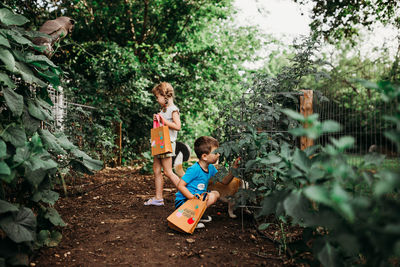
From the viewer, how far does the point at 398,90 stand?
1.08m

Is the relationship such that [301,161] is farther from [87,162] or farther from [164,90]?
[164,90]

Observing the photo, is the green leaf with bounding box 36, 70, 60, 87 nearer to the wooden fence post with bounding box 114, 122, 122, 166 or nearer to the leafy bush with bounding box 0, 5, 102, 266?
the leafy bush with bounding box 0, 5, 102, 266

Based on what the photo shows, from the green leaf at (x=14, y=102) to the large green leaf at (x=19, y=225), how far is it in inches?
24.7

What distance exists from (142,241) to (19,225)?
1014 mm

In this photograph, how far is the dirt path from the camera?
2076mm

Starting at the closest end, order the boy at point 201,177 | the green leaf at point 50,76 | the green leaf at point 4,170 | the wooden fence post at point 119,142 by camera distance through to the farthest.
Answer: the green leaf at point 4,170 → the green leaf at point 50,76 → the boy at point 201,177 → the wooden fence post at point 119,142

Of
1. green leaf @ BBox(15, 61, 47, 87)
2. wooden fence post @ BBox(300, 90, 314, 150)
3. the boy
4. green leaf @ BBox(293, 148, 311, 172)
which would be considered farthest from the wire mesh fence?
green leaf @ BBox(15, 61, 47, 87)

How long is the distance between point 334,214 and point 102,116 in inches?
239

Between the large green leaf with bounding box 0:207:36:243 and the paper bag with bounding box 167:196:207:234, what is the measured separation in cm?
118

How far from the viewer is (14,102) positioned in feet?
6.30

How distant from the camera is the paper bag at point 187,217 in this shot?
2.61 meters

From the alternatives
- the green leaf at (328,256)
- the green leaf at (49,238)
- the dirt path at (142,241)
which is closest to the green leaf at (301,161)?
the green leaf at (328,256)

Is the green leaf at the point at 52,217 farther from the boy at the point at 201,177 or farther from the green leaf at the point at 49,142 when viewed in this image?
the boy at the point at 201,177

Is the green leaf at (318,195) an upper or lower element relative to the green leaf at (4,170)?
lower
